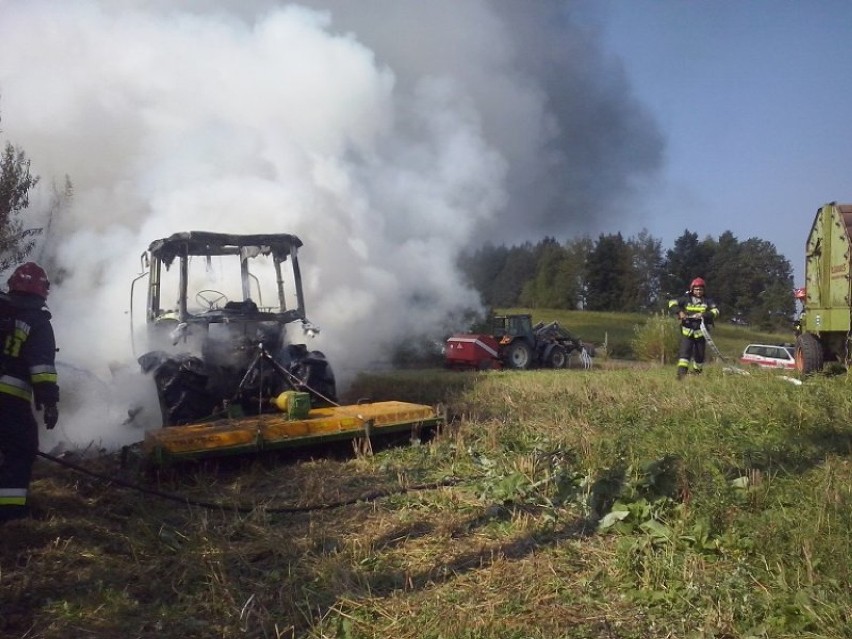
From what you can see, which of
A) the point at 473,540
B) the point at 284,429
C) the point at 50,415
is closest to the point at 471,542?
the point at 473,540

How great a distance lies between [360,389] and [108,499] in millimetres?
6141

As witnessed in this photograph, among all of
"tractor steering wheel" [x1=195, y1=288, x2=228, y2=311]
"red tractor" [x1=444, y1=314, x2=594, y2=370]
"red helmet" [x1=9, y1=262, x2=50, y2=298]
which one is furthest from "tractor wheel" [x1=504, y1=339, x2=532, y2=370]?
"red helmet" [x1=9, y1=262, x2=50, y2=298]

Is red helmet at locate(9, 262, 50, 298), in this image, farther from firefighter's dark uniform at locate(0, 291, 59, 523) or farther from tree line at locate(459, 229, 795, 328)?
tree line at locate(459, 229, 795, 328)

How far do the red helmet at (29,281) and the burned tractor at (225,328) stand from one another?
1542 millimetres

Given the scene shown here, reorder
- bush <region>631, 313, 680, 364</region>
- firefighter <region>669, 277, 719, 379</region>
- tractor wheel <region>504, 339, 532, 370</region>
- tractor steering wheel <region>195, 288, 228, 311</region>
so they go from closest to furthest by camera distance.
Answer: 1. tractor steering wheel <region>195, 288, 228, 311</region>
2. firefighter <region>669, 277, 719, 379</region>
3. bush <region>631, 313, 680, 364</region>
4. tractor wheel <region>504, 339, 532, 370</region>

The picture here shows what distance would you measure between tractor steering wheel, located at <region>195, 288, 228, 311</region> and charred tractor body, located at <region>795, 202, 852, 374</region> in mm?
8469

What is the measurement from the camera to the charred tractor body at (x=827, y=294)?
35.4 ft

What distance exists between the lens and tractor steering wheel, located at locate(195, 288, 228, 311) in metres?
7.47

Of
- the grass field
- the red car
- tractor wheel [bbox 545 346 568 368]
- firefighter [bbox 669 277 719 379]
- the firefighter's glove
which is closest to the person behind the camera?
the grass field

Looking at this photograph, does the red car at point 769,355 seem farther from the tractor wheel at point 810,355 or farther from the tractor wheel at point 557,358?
the tractor wheel at point 810,355

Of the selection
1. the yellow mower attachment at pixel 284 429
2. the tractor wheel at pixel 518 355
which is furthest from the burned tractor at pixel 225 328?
the tractor wheel at pixel 518 355

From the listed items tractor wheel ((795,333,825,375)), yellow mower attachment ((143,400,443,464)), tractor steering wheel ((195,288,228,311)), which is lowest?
yellow mower attachment ((143,400,443,464))

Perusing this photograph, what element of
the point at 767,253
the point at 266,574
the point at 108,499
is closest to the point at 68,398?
the point at 108,499

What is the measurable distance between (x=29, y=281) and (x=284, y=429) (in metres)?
2.06
